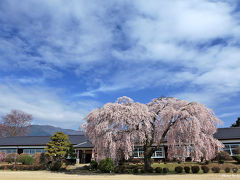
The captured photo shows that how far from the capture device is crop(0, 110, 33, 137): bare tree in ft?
170

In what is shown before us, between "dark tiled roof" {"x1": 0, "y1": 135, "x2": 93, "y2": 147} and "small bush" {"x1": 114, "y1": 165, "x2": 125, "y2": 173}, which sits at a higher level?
"dark tiled roof" {"x1": 0, "y1": 135, "x2": 93, "y2": 147}

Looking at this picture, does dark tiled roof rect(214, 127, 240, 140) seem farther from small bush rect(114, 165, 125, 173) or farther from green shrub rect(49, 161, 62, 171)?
green shrub rect(49, 161, 62, 171)

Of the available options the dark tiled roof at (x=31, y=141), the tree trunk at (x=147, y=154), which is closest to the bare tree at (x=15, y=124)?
the dark tiled roof at (x=31, y=141)

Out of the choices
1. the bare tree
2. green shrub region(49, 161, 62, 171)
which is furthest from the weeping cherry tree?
the bare tree

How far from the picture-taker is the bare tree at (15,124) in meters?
51.8

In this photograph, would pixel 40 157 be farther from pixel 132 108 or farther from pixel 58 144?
pixel 132 108

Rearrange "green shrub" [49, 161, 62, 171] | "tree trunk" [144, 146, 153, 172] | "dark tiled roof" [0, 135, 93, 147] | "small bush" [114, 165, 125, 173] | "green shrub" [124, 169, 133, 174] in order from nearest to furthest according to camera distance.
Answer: "green shrub" [124, 169, 133, 174] < "small bush" [114, 165, 125, 173] < "tree trunk" [144, 146, 153, 172] < "green shrub" [49, 161, 62, 171] < "dark tiled roof" [0, 135, 93, 147]

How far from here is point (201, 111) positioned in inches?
666

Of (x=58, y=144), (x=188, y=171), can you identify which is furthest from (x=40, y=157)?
(x=188, y=171)

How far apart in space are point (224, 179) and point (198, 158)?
10.1ft

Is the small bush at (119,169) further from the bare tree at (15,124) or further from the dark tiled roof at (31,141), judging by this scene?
the bare tree at (15,124)

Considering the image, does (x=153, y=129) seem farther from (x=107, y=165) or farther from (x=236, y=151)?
(x=236, y=151)

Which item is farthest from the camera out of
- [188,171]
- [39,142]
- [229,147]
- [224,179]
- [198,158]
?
[39,142]

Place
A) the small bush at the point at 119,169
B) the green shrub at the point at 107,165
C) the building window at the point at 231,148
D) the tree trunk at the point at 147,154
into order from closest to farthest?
the green shrub at the point at 107,165 → the small bush at the point at 119,169 → the tree trunk at the point at 147,154 → the building window at the point at 231,148
